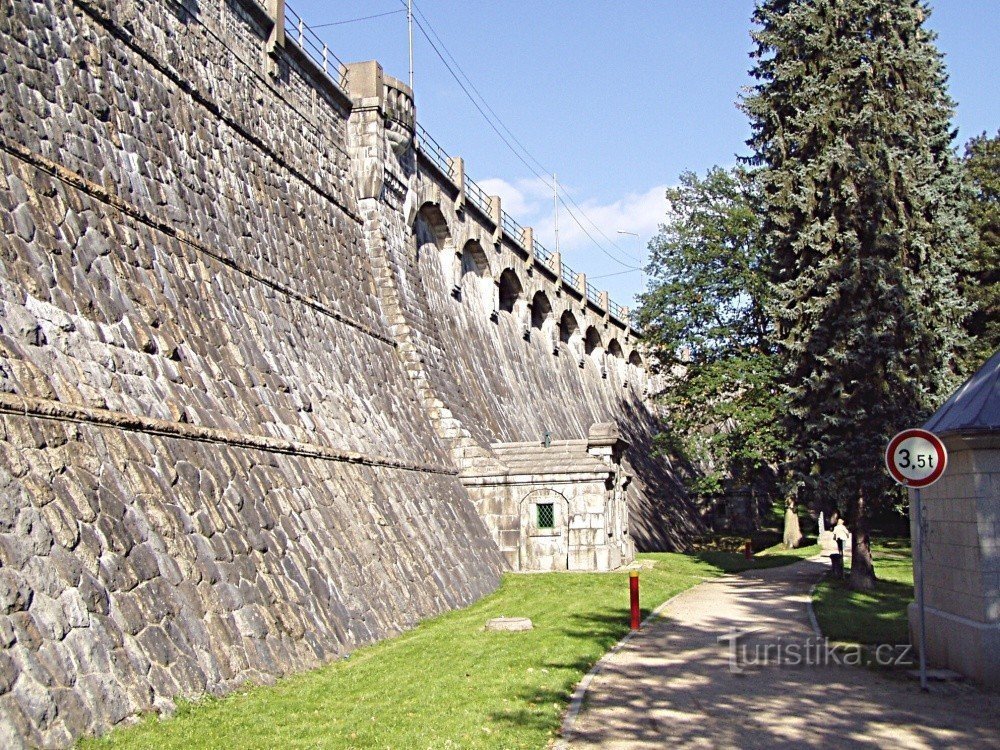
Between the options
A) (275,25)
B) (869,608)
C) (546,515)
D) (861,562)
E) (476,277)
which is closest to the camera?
(869,608)

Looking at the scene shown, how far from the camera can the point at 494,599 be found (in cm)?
1888

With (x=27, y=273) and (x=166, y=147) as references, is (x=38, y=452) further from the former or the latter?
(x=166, y=147)

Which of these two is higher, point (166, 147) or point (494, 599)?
point (166, 147)

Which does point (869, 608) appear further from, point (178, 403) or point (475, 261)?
point (475, 261)

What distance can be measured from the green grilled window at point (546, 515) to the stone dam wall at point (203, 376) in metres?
1.50

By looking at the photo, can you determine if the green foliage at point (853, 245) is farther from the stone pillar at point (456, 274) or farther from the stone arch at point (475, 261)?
the stone arch at point (475, 261)

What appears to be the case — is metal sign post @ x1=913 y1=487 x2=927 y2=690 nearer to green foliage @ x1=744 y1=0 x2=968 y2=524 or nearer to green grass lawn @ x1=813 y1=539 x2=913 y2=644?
green grass lawn @ x1=813 y1=539 x2=913 y2=644

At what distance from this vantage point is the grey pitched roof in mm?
10484

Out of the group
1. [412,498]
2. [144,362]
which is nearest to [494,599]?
[412,498]

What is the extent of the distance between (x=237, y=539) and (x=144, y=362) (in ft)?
8.28

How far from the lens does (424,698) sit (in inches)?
387

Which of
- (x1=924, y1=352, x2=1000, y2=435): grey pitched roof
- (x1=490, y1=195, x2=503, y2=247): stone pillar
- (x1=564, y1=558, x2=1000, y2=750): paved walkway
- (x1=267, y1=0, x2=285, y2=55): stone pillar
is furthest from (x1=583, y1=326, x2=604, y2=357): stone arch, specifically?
(x1=924, y1=352, x2=1000, y2=435): grey pitched roof

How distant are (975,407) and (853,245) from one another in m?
12.5

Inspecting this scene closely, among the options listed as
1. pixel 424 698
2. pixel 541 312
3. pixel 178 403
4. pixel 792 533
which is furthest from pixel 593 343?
pixel 424 698
